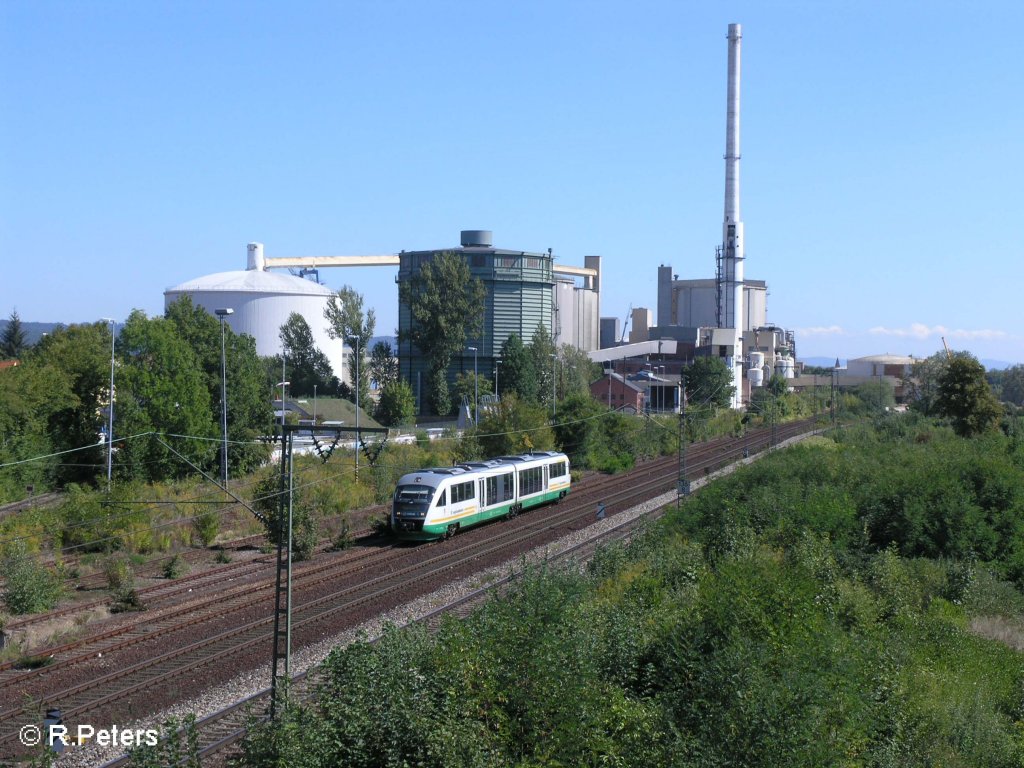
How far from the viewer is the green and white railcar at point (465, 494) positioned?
2759 centimetres

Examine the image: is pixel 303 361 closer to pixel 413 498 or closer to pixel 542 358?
pixel 542 358

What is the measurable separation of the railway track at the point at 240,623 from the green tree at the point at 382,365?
38262 millimetres

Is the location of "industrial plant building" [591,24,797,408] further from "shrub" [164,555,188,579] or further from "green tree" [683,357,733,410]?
"shrub" [164,555,188,579]

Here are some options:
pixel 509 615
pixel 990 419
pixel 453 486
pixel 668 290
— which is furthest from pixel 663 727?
pixel 668 290

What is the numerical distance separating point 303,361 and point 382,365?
5.56 meters

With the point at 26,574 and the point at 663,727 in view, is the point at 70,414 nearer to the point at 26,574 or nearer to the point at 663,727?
the point at 26,574

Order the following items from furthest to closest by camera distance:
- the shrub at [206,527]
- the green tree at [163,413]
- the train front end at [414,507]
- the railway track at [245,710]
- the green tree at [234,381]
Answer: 1. the green tree at [234,381]
2. the green tree at [163,413]
3. the shrub at [206,527]
4. the train front end at [414,507]
5. the railway track at [245,710]

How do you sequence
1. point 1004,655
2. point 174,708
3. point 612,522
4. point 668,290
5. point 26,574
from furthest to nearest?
point 668,290, point 612,522, point 26,574, point 1004,655, point 174,708

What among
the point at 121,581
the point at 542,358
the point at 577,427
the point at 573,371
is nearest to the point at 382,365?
the point at 542,358

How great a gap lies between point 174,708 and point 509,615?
5.36 meters

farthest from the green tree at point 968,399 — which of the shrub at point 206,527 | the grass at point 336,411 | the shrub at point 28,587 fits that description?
the shrub at point 28,587

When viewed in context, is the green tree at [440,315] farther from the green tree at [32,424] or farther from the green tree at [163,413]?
the green tree at [32,424]

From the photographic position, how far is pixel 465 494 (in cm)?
2922

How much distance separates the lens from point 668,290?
122375 mm
